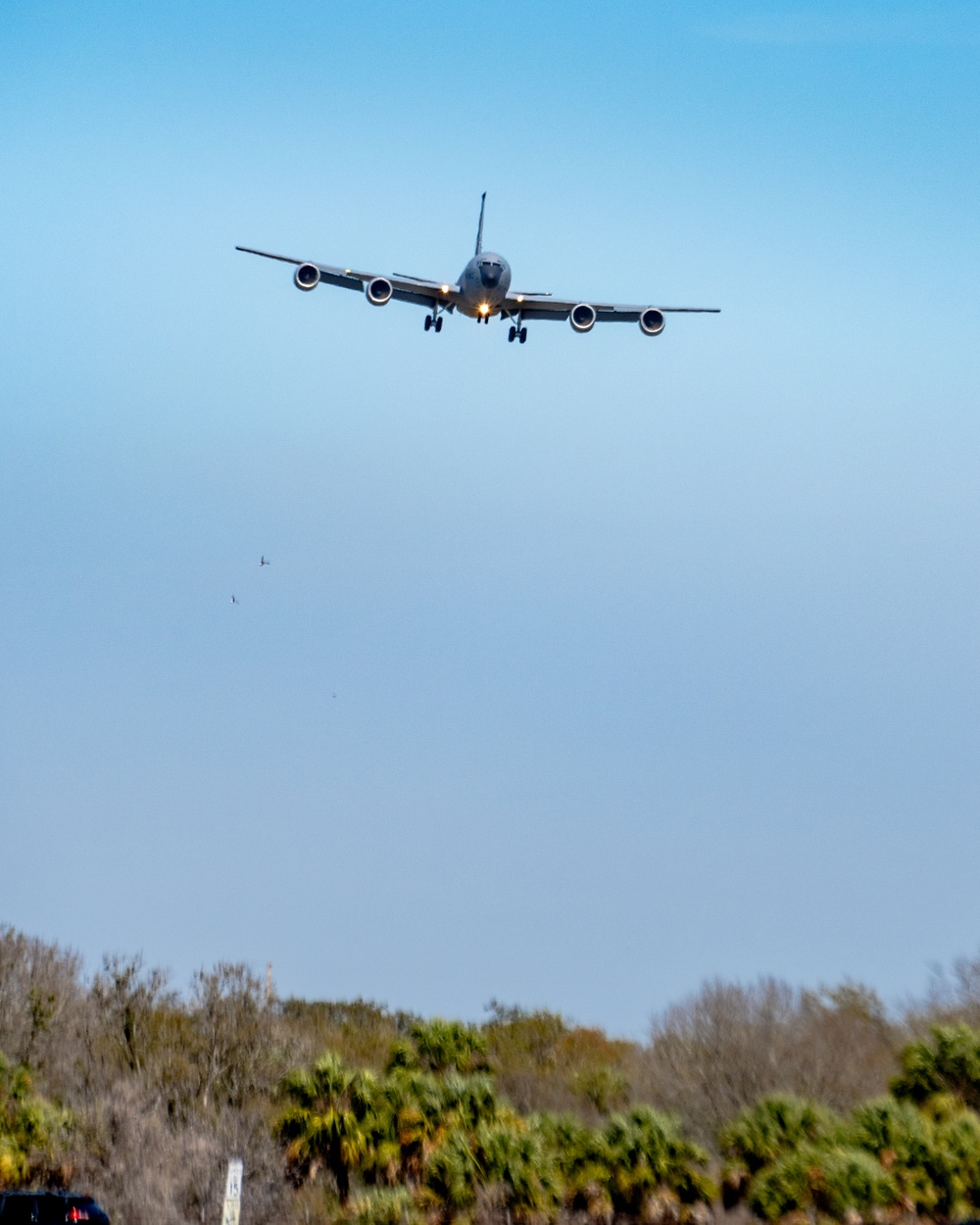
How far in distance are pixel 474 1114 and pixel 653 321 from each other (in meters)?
17.7

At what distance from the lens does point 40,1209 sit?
19.5 m

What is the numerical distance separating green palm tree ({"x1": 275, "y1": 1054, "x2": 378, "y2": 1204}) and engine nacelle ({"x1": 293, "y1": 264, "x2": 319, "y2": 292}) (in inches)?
633

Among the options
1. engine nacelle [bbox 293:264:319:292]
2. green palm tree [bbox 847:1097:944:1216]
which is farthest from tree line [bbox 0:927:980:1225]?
engine nacelle [bbox 293:264:319:292]

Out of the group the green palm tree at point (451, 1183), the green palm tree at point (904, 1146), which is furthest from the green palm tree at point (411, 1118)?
the green palm tree at point (904, 1146)

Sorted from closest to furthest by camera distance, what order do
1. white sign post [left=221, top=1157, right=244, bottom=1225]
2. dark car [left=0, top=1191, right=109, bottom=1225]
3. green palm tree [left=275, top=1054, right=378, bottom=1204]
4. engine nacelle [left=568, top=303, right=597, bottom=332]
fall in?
white sign post [left=221, top=1157, right=244, bottom=1225]
dark car [left=0, top=1191, right=109, bottom=1225]
green palm tree [left=275, top=1054, right=378, bottom=1204]
engine nacelle [left=568, top=303, right=597, bottom=332]

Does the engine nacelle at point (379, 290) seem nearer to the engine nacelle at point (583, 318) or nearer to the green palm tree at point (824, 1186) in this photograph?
the engine nacelle at point (583, 318)

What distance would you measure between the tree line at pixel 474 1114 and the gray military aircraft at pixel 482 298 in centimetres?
1628

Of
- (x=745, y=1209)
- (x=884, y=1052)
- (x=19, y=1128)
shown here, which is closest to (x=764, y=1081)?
(x=884, y=1052)

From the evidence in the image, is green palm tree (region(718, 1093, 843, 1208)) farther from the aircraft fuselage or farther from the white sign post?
the aircraft fuselage

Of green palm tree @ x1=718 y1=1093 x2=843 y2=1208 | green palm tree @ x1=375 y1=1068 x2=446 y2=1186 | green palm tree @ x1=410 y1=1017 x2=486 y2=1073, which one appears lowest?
green palm tree @ x1=718 y1=1093 x2=843 y2=1208

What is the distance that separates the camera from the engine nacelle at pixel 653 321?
112 ft

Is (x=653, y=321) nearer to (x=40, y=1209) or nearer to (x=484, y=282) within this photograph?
(x=484, y=282)

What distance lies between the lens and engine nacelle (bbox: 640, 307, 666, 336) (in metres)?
34.2

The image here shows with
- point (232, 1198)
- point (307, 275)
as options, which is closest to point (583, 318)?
point (307, 275)
